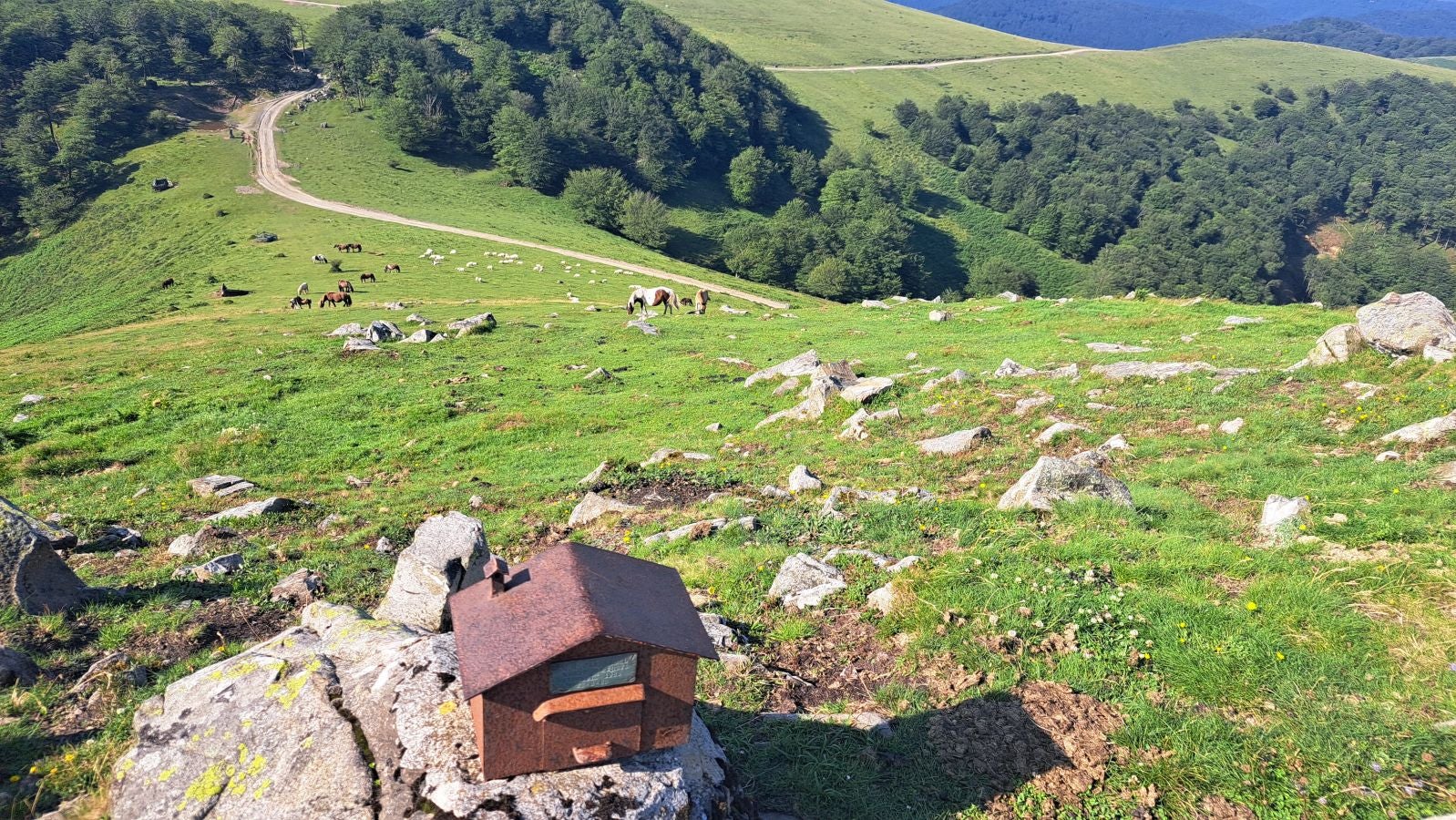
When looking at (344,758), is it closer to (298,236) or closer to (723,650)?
(723,650)

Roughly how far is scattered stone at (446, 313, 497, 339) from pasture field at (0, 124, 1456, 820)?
2746 mm

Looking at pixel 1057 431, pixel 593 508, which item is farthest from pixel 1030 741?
pixel 1057 431

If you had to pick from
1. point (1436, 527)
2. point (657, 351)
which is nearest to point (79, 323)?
point (657, 351)

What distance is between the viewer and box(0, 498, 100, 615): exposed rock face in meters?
9.66

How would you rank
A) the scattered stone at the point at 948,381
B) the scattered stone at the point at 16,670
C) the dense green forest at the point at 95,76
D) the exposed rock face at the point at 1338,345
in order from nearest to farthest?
the scattered stone at the point at 16,670 < the exposed rock face at the point at 1338,345 < the scattered stone at the point at 948,381 < the dense green forest at the point at 95,76

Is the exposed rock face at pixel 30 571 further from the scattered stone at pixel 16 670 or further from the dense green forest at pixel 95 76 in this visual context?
the dense green forest at pixel 95 76

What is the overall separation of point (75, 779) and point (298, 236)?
7192 cm

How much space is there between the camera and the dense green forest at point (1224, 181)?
112688 mm

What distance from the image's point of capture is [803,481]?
15141 millimetres

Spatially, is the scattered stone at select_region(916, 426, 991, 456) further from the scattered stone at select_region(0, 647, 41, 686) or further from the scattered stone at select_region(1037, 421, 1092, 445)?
the scattered stone at select_region(0, 647, 41, 686)

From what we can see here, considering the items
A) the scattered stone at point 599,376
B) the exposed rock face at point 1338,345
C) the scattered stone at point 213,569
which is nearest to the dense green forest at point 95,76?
the scattered stone at point 599,376

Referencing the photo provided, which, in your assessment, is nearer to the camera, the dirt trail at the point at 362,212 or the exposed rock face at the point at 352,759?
the exposed rock face at the point at 352,759

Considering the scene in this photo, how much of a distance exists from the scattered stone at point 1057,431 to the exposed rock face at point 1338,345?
754 centimetres

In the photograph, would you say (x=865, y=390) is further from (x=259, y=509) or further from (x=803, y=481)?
(x=259, y=509)
